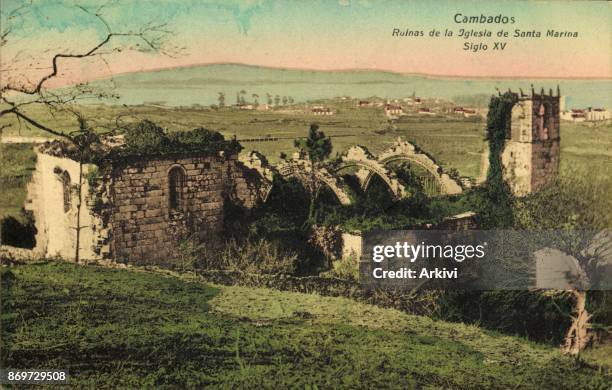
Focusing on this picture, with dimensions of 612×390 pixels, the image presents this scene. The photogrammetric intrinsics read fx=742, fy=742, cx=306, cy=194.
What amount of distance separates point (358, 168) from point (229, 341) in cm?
203

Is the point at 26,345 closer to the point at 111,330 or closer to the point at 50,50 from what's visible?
the point at 111,330

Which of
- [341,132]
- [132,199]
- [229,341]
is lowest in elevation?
[229,341]

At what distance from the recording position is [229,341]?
6.75 meters

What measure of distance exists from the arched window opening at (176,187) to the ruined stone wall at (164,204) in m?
0.02

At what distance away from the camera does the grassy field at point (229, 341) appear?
6621 millimetres

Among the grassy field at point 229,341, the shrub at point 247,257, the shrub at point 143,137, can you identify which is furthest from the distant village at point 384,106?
the grassy field at point 229,341

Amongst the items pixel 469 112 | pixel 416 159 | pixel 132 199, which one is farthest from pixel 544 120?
pixel 132 199

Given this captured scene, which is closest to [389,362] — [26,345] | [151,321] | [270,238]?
[270,238]

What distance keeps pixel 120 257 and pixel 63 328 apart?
2.64ft

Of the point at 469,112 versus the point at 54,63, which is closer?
the point at 54,63

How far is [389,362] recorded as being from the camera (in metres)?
6.76

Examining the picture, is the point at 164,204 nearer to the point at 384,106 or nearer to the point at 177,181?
the point at 177,181

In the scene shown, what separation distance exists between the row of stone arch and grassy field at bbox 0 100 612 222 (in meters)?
0.08

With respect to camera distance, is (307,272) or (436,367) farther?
(307,272)
